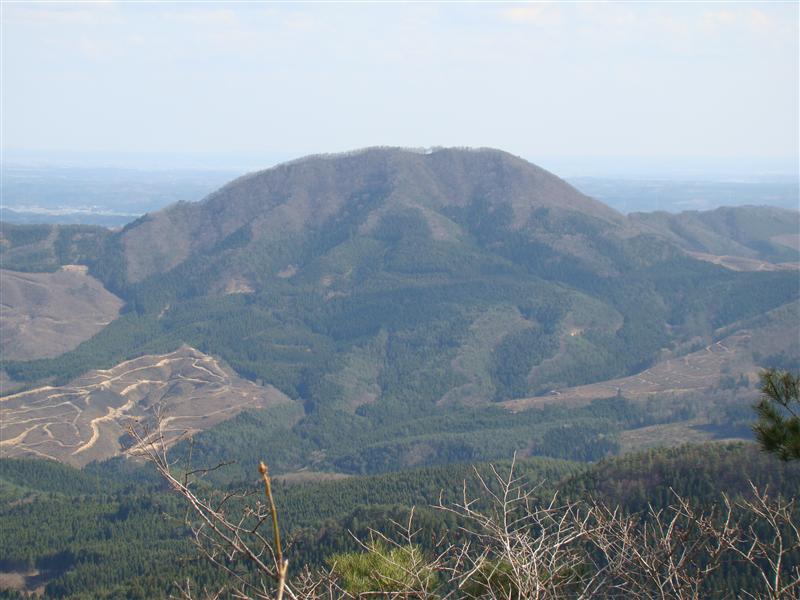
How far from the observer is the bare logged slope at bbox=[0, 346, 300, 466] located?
107 m

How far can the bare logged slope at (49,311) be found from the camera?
478 ft

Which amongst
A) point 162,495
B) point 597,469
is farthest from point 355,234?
point 597,469

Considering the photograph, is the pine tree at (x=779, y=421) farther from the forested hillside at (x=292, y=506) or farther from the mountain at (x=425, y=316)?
the mountain at (x=425, y=316)

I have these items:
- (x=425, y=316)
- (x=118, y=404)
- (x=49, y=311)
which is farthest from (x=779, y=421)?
(x=49, y=311)

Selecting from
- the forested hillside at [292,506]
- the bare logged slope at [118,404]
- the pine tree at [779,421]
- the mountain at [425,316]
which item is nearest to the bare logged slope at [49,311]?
the mountain at [425,316]

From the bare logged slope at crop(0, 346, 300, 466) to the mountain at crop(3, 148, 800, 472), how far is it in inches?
Answer: 171

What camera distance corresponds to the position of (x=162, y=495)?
8594 centimetres

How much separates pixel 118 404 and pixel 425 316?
2326 inches

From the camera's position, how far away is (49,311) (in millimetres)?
156125

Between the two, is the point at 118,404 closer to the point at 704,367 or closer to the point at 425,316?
the point at 425,316

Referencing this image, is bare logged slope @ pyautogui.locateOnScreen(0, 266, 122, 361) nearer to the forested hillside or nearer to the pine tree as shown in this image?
the forested hillside

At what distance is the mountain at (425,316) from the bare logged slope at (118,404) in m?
4.33

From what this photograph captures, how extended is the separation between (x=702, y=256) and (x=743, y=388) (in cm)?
7069

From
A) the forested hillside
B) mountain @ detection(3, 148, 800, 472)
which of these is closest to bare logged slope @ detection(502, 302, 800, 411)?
mountain @ detection(3, 148, 800, 472)
